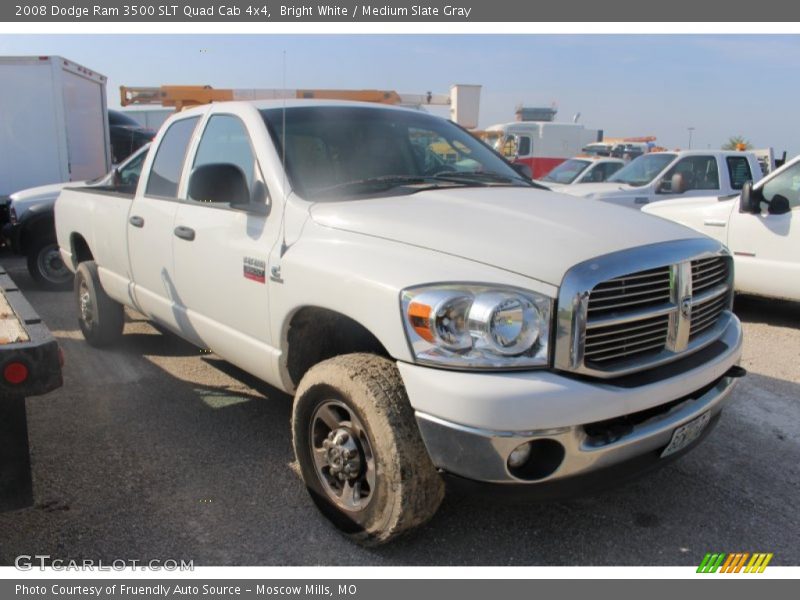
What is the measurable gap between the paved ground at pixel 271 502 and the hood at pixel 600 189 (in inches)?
233

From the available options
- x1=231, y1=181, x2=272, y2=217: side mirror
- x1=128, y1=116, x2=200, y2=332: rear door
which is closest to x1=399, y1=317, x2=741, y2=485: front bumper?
x1=231, y1=181, x2=272, y2=217: side mirror

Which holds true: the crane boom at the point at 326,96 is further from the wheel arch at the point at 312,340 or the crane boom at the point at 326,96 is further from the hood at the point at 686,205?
the wheel arch at the point at 312,340

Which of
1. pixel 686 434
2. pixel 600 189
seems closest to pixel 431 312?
pixel 686 434

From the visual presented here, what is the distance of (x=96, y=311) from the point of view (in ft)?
18.0

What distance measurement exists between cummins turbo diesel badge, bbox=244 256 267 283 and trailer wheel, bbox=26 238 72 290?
605cm

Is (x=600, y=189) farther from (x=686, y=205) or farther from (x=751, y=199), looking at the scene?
(x=751, y=199)

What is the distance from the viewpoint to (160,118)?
863 inches

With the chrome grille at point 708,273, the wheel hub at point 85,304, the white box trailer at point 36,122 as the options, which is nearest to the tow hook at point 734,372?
the chrome grille at point 708,273

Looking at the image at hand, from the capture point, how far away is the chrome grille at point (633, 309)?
232 centimetres

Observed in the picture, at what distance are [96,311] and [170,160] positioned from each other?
1.77 metres

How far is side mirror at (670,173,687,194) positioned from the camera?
9.60 meters

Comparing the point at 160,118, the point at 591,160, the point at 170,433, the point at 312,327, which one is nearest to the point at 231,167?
the point at 312,327

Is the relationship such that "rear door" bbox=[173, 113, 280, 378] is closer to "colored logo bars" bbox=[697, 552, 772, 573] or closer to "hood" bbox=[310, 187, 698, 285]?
"hood" bbox=[310, 187, 698, 285]

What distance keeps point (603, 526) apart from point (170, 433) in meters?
2.50
